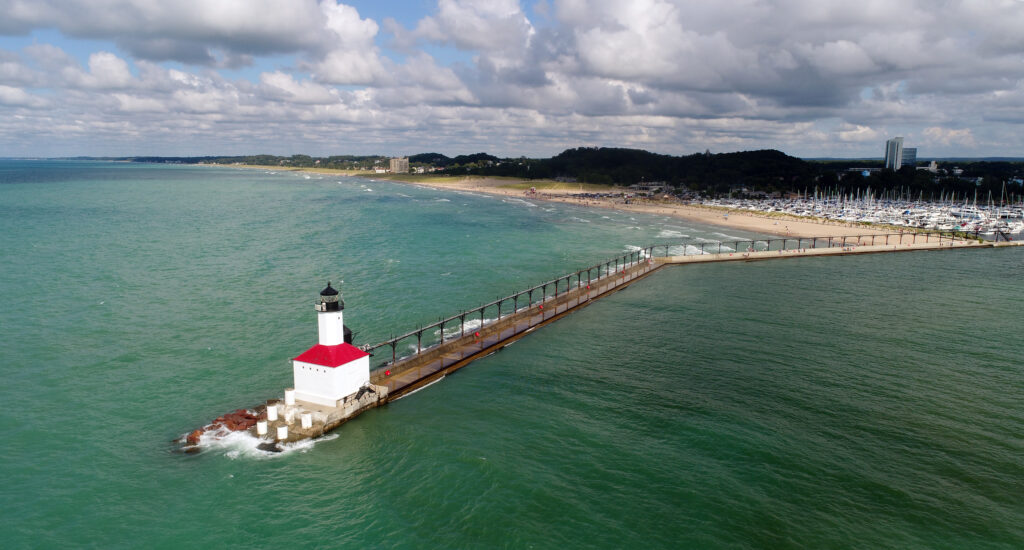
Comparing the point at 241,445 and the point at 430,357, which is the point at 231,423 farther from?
the point at 430,357

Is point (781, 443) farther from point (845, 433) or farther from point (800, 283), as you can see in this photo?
point (800, 283)

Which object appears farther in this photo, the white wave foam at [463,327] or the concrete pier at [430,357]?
the white wave foam at [463,327]

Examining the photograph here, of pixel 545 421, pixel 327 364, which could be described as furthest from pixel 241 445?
pixel 545 421

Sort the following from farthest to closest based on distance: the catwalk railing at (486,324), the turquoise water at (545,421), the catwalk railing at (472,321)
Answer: the catwalk railing at (472,321) → the catwalk railing at (486,324) → the turquoise water at (545,421)

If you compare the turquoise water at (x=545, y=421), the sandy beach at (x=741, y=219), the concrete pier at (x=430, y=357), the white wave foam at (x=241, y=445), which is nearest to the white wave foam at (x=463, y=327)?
the concrete pier at (x=430, y=357)

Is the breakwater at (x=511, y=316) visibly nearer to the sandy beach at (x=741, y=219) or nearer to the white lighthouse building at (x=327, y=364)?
the white lighthouse building at (x=327, y=364)

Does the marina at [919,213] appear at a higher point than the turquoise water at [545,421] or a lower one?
higher

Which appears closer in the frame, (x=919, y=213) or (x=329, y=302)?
(x=329, y=302)
